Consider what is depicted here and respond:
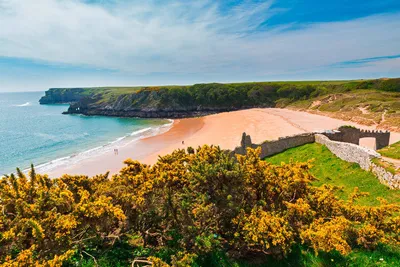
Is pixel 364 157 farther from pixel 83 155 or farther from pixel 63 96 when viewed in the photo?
pixel 63 96

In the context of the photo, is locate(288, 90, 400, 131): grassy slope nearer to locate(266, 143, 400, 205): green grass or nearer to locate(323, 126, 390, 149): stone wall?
locate(323, 126, 390, 149): stone wall

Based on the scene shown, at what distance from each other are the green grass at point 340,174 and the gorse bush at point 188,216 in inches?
97.1

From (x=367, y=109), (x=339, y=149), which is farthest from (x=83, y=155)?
(x=367, y=109)

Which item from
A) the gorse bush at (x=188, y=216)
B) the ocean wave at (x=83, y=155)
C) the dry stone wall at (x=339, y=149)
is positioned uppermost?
the gorse bush at (x=188, y=216)

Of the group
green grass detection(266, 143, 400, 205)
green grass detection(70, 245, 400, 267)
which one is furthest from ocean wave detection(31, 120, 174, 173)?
green grass detection(70, 245, 400, 267)

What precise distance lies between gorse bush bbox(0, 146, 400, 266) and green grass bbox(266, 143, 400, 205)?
8.09ft

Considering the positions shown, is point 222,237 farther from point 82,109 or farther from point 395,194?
point 82,109

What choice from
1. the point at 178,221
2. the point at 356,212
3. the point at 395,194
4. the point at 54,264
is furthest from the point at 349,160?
the point at 54,264

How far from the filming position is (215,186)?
24.6 feet

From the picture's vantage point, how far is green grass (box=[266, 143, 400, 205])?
10.8 metres

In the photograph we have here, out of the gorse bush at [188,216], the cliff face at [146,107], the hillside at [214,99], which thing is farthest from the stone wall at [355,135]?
the cliff face at [146,107]

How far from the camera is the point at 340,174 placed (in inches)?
566

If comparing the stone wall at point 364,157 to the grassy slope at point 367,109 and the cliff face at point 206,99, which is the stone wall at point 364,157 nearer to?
the grassy slope at point 367,109

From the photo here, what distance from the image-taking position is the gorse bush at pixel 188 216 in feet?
19.3
